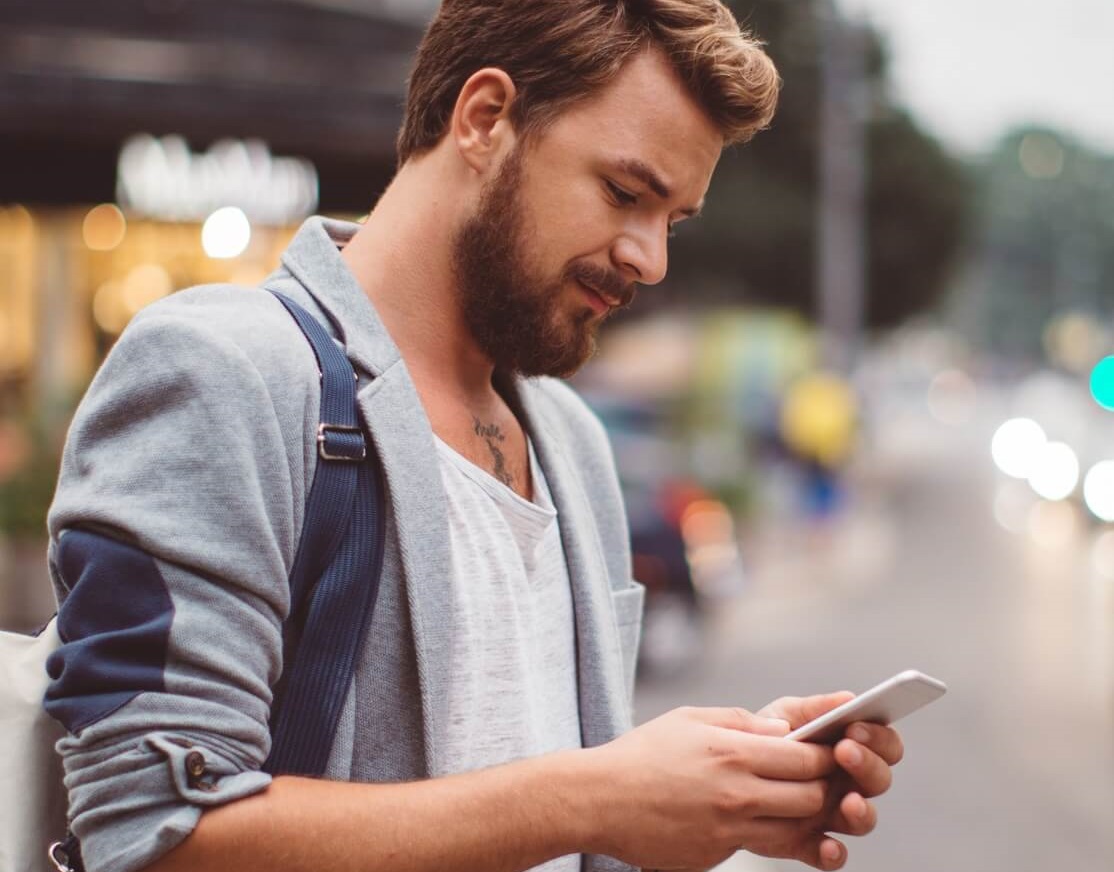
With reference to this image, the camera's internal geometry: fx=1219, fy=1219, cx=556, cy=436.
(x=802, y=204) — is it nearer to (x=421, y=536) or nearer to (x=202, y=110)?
(x=202, y=110)

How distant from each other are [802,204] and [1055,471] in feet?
30.9

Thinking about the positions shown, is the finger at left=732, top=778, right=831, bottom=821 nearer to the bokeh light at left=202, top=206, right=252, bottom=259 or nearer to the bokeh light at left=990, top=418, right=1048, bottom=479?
the bokeh light at left=202, top=206, right=252, bottom=259

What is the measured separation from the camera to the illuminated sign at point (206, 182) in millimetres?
10250

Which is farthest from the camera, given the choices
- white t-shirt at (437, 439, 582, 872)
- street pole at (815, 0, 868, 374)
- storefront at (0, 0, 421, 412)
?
street pole at (815, 0, 868, 374)

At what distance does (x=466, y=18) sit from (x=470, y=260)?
0.36 metres

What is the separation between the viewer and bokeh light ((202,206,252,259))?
10.5 meters

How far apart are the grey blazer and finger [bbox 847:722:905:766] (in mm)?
490

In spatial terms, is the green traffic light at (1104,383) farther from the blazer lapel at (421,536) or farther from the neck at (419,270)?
the blazer lapel at (421,536)

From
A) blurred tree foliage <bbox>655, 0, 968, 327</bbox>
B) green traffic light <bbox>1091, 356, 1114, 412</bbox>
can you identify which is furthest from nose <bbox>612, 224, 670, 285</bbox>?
blurred tree foliage <bbox>655, 0, 968, 327</bbox>

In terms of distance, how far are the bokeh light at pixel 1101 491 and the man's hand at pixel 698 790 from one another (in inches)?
560

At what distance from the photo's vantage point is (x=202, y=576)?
1240mm

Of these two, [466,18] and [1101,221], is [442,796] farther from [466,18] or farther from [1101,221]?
[1101,221]

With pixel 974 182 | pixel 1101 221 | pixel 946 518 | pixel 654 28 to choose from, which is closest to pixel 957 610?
pixel 946 518

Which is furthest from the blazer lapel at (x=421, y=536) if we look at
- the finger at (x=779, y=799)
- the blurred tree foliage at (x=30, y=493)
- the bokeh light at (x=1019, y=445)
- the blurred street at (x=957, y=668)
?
the bokeh light at (x=1019, y=445)
